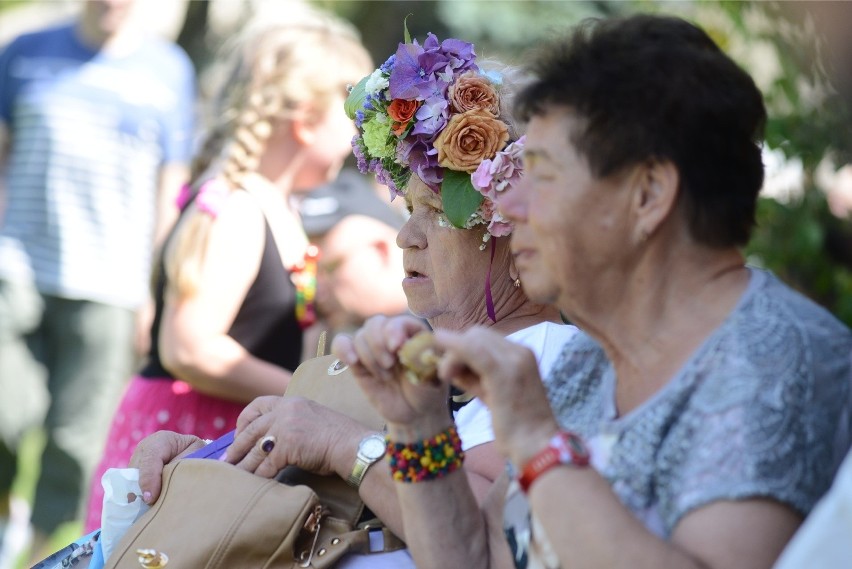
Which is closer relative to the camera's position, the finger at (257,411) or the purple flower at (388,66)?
the finger at (257,411)

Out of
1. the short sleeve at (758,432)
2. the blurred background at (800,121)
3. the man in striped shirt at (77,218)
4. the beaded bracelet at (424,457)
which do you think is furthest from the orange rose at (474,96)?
the man in striped shirt at (77,218)

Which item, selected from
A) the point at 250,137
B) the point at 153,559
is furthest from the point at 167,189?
the point at 153,559

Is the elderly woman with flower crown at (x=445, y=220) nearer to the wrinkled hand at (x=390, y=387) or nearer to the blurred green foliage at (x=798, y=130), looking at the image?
the wrinkled hand at (x=390, y=387)

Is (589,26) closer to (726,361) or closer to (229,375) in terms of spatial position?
(726,361)

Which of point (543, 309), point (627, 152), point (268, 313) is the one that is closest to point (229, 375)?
point (268, 313)

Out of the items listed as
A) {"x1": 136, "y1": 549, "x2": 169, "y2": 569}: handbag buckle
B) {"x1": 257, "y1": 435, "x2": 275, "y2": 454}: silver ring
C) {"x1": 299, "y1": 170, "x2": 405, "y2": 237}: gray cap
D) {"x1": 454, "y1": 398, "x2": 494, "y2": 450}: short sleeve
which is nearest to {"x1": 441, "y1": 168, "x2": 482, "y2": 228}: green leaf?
{"x1": 454, "y1": 398, "x2": 494, "y2": 450}: short sleeve

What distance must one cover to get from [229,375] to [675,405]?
275cm

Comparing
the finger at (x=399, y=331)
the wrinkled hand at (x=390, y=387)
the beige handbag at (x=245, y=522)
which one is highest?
the finger at (x=399, y=331)

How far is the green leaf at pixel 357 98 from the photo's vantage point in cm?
314

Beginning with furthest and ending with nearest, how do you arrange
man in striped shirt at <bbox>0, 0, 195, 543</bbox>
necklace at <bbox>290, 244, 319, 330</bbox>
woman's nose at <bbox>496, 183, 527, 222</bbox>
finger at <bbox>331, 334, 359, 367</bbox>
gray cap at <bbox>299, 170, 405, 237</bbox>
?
man in striped shirt at <bbox>0, 0, 195, 543</bbox> → gray cap at <bbox>299, 170, 405, 237</bbox> → necklace at <bbox>290, 244, 319, 330</bbox> → finger at <bbox>331, 334, 359, 367</bbox> → woman's nose at <bbox>496, 183, 527, 222</bbox>

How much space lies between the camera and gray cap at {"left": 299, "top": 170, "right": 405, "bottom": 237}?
508 centimetres

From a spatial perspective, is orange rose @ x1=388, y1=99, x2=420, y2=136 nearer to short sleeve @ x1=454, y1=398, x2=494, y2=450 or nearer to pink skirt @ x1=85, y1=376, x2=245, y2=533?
short sleeve @ x1=454, y1=398, x2=494, y2=450

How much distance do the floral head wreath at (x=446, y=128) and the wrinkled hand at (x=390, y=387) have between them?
0.72 m

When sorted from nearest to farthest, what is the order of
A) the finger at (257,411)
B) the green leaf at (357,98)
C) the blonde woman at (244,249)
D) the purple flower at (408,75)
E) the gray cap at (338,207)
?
the finger at (257,411)
the purple flower at (408,75)
the green leaf at (357,98)
the blonde woman at (244,249)
the gray cap at (338,207)
